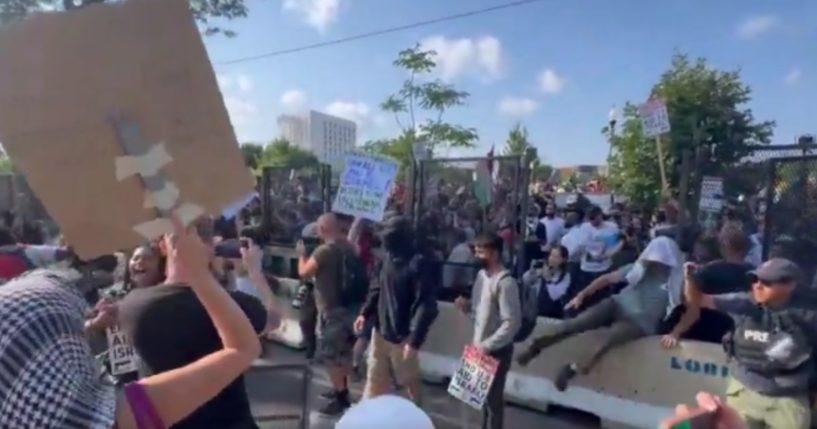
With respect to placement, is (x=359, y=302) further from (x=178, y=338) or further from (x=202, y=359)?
(x=202, y=359)

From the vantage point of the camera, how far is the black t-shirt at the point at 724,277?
225 inches

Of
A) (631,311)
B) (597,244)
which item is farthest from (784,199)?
(597,244)

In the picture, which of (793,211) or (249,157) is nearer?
(249,157)

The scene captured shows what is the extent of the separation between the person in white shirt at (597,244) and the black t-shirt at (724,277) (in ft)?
13.9

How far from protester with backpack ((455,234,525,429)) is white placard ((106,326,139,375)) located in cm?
253

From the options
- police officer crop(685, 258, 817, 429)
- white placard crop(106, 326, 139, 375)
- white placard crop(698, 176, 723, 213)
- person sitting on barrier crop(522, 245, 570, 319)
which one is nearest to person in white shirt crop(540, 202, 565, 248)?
person sitting on barrier crop(522, 245, 570, 319)

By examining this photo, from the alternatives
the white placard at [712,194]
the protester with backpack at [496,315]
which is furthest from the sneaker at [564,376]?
the white placard at [712,194]

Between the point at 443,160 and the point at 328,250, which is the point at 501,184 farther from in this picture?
the point at 328,250

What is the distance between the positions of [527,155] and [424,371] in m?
2.44

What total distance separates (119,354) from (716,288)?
412cm

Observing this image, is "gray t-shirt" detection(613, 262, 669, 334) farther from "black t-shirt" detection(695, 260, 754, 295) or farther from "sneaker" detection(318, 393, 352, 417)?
"sneaker" detection(318, 393, 352, 417)

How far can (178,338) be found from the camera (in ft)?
9.75

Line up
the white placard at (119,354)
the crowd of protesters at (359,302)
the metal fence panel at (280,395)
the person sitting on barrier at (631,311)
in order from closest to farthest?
the crowd of protesters at (359,302)
the white placard at (119,354)
the metal fence panel at (280,395)
the person sitting on barrier at (631,311)

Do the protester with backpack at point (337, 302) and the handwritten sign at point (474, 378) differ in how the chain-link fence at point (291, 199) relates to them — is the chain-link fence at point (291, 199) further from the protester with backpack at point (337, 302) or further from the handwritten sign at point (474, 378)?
the handwritten sign at point (474, 378)
